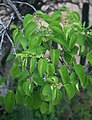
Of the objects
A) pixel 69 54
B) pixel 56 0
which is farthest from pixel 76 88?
pixel 56 0

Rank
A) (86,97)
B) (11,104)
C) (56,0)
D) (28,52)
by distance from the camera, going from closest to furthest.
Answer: (28,52) → (11,104) → (56,0) → (86,97)

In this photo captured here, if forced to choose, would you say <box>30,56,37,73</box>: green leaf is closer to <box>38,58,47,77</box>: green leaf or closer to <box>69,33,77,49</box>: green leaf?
<box>38,58,47,77</box>: green leaf

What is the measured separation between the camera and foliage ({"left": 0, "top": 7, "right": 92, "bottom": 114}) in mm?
1881

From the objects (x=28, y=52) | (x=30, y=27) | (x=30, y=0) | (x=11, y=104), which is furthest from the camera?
(x=30, y=0)

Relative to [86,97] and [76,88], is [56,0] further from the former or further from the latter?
[76,88]

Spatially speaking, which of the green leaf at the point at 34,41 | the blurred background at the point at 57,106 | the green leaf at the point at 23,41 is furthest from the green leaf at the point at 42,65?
the blurred background at the point at 57,106

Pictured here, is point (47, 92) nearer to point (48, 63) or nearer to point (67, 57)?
point (48, 63)

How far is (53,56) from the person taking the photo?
75.8 inches

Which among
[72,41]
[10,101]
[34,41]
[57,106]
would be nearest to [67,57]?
[72,41]

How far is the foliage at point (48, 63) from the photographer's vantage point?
74.0 inches

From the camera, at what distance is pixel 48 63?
6.20 feet

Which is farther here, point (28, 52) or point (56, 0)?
point (56, 0)

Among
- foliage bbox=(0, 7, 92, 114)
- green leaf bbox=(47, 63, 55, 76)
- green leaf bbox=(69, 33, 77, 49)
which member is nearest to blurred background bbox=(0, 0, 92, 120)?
foliage bbox=(0, 7, 92, 114)

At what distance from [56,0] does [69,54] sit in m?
2.68
